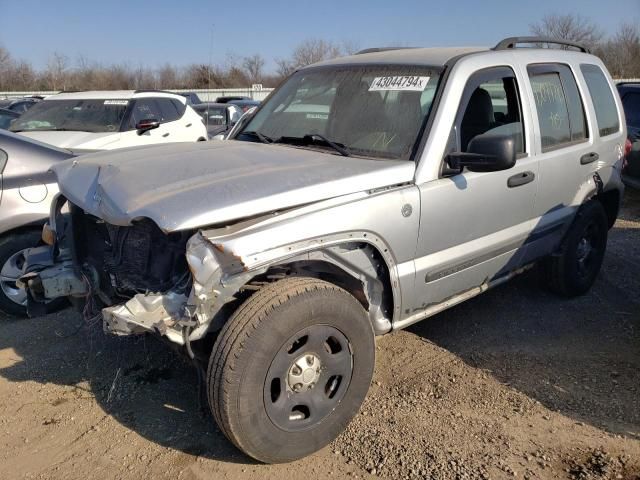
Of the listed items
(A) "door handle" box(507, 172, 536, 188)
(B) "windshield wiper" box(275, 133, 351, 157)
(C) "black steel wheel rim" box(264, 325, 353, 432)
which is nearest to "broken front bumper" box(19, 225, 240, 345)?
(C) "black steel wheel rim" box(264, 325, 353, 432)

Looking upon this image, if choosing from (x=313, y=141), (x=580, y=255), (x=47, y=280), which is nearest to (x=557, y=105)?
(x=580, y=255)

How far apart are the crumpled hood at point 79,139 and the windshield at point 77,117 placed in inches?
9.5

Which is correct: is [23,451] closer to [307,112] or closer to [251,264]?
[251,264]

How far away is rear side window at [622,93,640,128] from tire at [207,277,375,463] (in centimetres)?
768

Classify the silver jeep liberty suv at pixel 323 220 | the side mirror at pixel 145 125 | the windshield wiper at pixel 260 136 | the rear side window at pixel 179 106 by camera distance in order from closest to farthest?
the silver jeep liberty suv at pixel 323 220, the windshield wiper at pixel 260 136, the side mirror at pixel 145 125, the rear side window at pixel 179 106

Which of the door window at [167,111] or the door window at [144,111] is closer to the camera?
the door window at [144,111]

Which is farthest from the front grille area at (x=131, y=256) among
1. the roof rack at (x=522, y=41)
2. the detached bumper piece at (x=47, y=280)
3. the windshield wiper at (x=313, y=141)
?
the roof rack at (x=522, y=41)

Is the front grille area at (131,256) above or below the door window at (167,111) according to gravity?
below

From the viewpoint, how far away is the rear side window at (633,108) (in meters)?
8.80

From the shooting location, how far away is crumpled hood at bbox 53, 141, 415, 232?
2590 mm

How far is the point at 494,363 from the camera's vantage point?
12.8 ft

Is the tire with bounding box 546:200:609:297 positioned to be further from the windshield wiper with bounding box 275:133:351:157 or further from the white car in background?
the white car in background

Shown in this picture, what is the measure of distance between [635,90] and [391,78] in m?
6.87

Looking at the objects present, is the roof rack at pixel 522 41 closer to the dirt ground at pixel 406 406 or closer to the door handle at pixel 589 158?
the door handle at pixel 589 158
